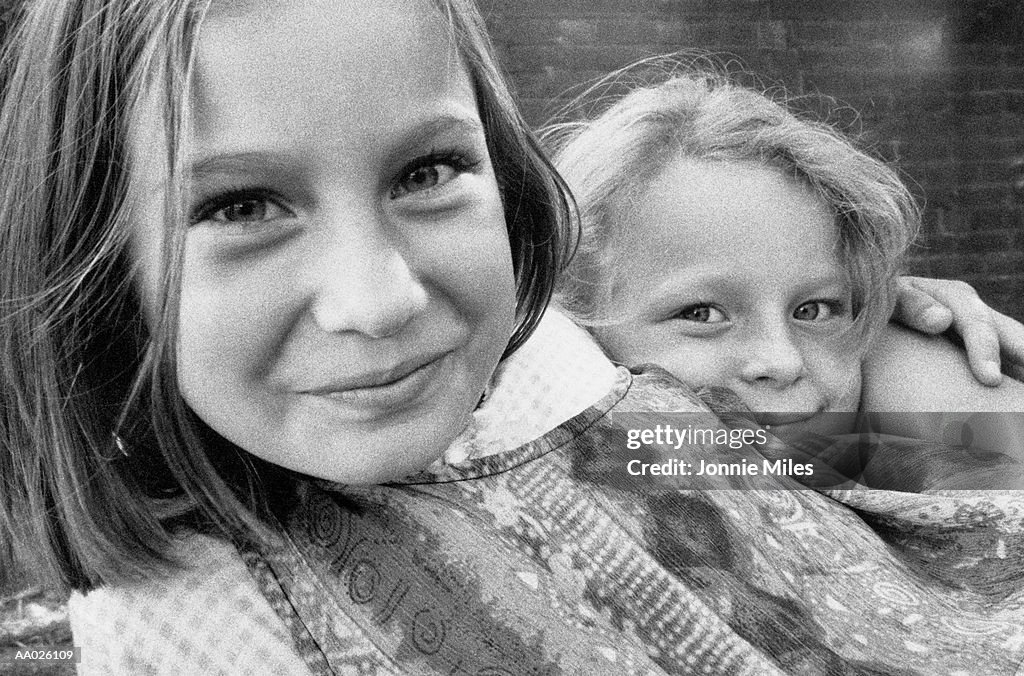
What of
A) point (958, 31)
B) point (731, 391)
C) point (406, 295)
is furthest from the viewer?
point (958, 31)

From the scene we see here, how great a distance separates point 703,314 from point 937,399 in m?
0.18

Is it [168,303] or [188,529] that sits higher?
[168,303]

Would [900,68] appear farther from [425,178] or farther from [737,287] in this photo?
[425,178]

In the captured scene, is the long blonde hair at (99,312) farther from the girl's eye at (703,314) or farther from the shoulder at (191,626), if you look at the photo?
the girl's eye at (703,314)

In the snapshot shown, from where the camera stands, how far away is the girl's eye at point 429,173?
379 mm

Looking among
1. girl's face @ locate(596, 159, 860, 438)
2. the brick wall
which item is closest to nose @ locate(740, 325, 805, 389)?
girl's face @ locate(596, 159, 860, 438)

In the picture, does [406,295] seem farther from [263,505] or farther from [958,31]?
[958,31]

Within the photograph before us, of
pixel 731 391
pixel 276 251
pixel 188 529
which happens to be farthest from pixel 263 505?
pixel 731 391

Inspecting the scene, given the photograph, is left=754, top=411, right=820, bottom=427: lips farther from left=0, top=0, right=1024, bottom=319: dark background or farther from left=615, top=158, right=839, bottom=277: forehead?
left=0, top=0, right=1024, bottom=319: dark background

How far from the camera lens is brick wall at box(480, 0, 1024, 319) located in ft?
2.10

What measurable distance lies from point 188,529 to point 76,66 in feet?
0.66

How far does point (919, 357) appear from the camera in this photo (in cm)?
66

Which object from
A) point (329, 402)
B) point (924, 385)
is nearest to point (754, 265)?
point (924, 385)

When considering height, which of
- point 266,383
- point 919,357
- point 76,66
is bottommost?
point 919,357
